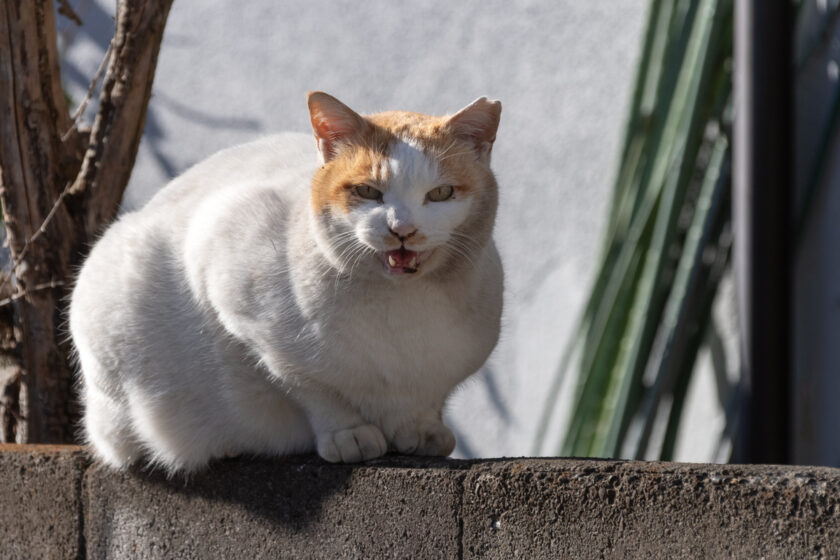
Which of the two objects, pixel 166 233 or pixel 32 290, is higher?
pixel 166 233

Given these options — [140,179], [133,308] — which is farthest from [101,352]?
[140,179]

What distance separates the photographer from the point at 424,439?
1.61 m

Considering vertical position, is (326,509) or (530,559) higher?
(530,559)

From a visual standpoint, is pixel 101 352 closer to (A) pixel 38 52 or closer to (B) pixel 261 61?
(A) pixel 38 52

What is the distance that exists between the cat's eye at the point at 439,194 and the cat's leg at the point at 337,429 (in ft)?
1.12

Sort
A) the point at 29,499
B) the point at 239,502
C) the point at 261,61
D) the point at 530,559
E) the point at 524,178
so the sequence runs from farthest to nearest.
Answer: the point at 261,61 → the point at 524,178 → the point at 29,499 → the point at 239,502 → the point at 530,559

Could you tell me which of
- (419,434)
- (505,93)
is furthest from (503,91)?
(419,434)

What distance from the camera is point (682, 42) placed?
2482 mm

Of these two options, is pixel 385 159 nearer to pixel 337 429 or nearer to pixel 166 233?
pixel 337 429

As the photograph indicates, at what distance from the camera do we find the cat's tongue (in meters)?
1.38

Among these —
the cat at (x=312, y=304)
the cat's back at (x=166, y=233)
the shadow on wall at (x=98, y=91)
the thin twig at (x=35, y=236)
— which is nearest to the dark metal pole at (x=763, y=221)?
the cat at (x=312, y=304)

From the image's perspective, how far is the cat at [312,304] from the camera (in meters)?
1.42

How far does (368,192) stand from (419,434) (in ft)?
1.40

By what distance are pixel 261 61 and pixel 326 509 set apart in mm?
2052
